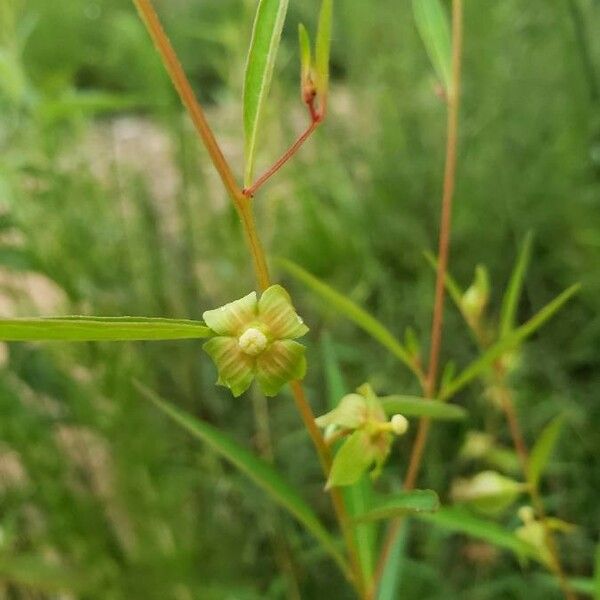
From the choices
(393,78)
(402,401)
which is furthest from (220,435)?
(393,78)

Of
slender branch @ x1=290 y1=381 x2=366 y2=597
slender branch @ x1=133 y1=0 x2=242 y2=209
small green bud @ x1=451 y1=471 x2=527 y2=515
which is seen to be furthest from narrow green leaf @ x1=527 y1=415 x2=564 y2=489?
slender branch @ x1=133 y1=0 x2=242 y2=209

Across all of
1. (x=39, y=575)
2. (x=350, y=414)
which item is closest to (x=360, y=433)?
(x=350, y=414)

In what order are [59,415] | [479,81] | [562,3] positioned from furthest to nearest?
1. [479,81]
2. [562,3]
3. [59,415]

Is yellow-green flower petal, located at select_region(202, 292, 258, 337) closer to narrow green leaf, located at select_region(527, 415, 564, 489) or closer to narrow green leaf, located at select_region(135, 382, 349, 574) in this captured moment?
narrow green leaf, located at select_region(135, 382, 349, 574)

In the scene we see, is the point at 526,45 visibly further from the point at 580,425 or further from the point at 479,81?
the point at 580,425

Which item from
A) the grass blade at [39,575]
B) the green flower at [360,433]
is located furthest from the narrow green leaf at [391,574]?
the grass blade at [39,575]

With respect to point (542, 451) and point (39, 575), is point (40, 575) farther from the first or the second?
point (542, 451)
